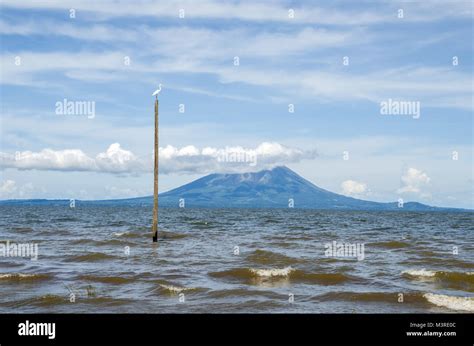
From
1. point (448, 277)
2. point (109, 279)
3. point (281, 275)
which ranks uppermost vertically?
point (109, 279)

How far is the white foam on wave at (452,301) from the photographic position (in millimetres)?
14741

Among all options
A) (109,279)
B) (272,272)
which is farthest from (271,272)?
(109,279)

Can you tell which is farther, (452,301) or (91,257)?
(91,257)

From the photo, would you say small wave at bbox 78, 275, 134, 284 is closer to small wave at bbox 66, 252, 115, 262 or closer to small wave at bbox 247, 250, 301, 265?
small wave at bbox 66, 252, 115, 262

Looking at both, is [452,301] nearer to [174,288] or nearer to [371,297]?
[371,297]

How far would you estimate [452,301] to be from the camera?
15.4m

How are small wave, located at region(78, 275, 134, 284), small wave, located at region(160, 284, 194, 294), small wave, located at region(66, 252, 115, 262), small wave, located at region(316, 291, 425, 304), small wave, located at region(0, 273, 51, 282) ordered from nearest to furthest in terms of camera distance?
small wave, located at region(316, 291, 425, 304) < small wave, located at region(160, 284, 194, 294) < small wave, located at region(78, 275, 134, 284) < small wave, located at region(0, 273, 51, 282) < small wave, located at region(66, 252, 115, 262)

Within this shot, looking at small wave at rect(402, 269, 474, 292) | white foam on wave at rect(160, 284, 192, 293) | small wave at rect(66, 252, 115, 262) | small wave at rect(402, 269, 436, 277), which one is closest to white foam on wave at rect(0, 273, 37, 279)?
small wave at rect(66, 252, 115, 262)

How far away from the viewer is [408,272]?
21.5m

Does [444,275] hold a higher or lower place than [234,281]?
lower

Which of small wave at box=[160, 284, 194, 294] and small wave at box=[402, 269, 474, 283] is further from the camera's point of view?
small wave at box=[402, 269, 474, 283]

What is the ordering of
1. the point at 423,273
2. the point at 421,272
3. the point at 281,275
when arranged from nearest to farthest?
the point at 281,275
the point at 423,273
the point at 421,272

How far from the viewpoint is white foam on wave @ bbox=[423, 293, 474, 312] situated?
48.4ft
